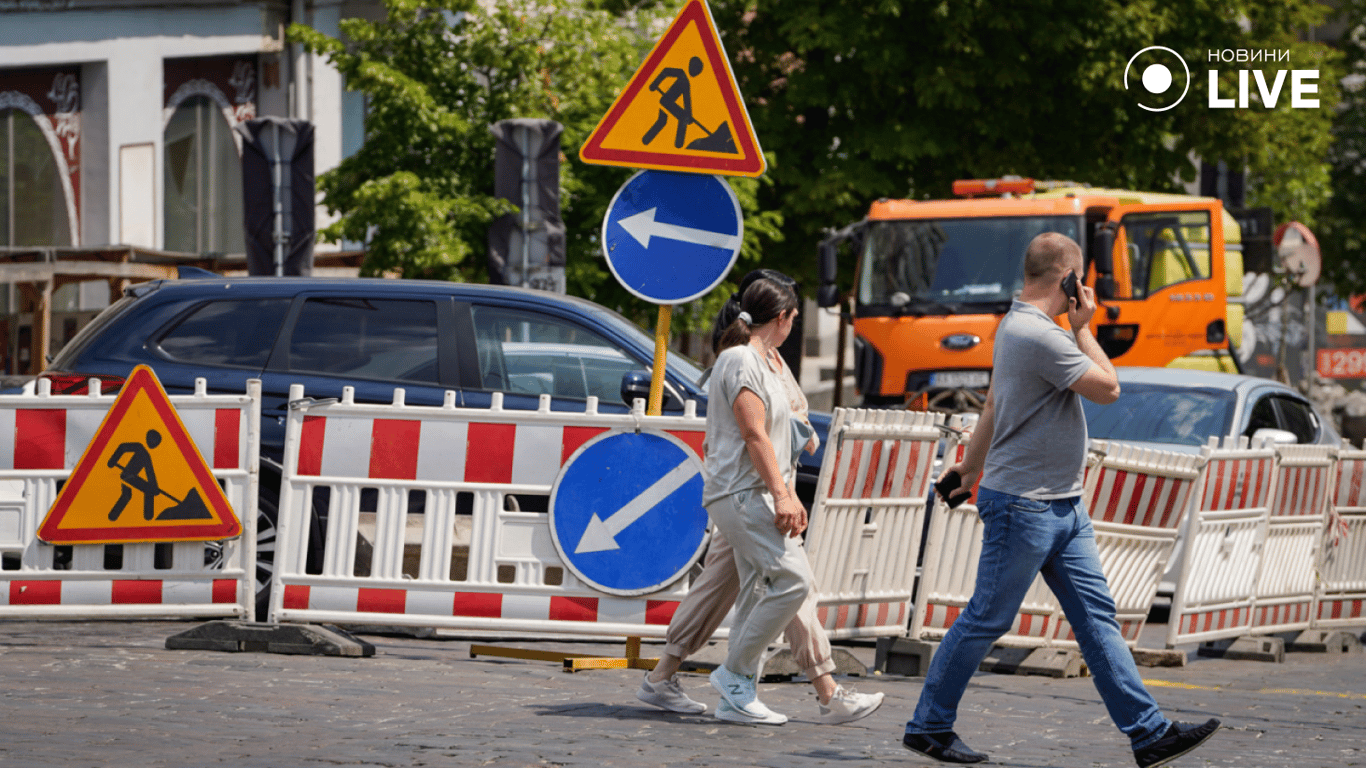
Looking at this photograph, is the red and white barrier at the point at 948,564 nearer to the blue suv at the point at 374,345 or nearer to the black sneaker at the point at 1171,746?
the blue suv at the point at 374,345

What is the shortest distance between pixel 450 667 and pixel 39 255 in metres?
11.6

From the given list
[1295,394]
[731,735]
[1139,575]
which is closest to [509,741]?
[731,735]

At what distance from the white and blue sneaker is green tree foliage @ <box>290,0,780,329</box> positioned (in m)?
12.3

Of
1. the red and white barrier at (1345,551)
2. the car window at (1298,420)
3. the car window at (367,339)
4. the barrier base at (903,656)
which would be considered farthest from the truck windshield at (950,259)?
the barrier base at (903,656)

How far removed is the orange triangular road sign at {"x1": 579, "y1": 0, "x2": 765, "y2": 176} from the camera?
24.5 ft

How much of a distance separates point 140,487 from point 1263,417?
805 cm

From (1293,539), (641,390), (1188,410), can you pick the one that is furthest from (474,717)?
(1188,410)

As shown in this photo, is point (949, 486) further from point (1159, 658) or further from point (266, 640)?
point (1159, 658)

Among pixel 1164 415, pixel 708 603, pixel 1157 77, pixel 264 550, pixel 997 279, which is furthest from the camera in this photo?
pixel 1157 77

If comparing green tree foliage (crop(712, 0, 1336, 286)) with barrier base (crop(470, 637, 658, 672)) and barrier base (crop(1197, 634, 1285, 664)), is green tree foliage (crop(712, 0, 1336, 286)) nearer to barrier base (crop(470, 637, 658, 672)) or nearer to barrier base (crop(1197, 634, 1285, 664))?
barrier base (crop(1197, 634, 1285, 664))

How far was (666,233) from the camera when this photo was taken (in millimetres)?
7598

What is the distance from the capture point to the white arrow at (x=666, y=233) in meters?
7.57

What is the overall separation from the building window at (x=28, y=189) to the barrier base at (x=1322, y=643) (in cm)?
1449

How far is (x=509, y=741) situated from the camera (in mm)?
5789
